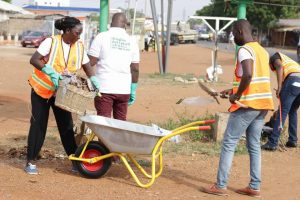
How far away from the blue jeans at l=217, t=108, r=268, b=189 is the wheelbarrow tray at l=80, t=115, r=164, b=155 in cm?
71

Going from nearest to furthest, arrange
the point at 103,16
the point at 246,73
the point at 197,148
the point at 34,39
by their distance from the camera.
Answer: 1. the point at 246,73
2. the point at 197,148
3. the point at 103,16
4. the point at 34,39

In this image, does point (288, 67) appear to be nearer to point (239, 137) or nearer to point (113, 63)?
point (239, 137)

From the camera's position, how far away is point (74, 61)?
6309 millimetres

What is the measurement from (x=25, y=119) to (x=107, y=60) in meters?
4.13

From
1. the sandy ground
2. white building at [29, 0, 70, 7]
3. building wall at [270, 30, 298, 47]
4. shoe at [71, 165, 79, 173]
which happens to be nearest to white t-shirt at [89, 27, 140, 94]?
shoe at [71, 165, 79, 173]

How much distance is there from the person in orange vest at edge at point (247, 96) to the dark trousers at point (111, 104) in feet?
4.19

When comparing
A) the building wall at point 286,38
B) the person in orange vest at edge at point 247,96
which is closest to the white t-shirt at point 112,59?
the person in orange vest at edge at point 247,96

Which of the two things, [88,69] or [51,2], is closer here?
[88,69]

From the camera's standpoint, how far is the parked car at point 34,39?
137 ft

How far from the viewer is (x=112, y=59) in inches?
252

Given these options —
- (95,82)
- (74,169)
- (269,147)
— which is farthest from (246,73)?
(269,147)

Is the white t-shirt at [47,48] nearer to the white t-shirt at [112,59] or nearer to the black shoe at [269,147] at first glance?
the white t-shirt at [112,59]

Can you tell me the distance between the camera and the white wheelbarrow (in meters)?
5.81

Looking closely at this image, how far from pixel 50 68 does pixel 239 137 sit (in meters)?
2.06
